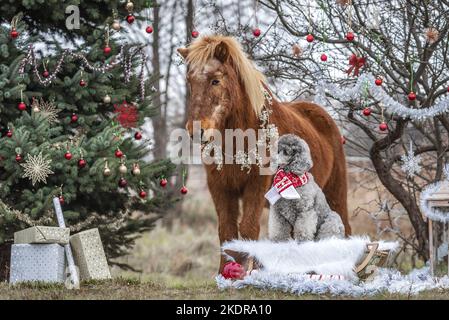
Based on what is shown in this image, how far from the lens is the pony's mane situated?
5004 mm

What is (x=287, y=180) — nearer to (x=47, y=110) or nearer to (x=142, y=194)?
(x=142, y=194)

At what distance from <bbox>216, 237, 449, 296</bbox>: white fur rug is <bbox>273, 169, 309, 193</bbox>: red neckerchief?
0.40 m

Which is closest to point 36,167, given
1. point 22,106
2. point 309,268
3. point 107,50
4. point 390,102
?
point 22,106

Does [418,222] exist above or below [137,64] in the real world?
below

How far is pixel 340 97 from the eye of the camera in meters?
6.04

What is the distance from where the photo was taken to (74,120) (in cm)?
629

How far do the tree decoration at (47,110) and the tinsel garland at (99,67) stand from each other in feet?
0.58

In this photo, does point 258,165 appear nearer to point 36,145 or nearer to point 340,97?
point 340,97

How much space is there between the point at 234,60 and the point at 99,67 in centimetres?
172

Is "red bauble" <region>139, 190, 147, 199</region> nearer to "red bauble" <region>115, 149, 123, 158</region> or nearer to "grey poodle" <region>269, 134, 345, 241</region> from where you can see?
"red bauble" <region>115, 149, 123, 158</region>

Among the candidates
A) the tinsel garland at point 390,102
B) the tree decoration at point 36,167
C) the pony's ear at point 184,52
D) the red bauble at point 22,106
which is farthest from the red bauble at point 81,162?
the tinsel garland at point 390,102

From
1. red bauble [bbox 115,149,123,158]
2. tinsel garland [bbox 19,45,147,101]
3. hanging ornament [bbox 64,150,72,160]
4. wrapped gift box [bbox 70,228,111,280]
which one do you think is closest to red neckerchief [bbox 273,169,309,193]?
wrapped gift box [bbox 70,228,111,280]
